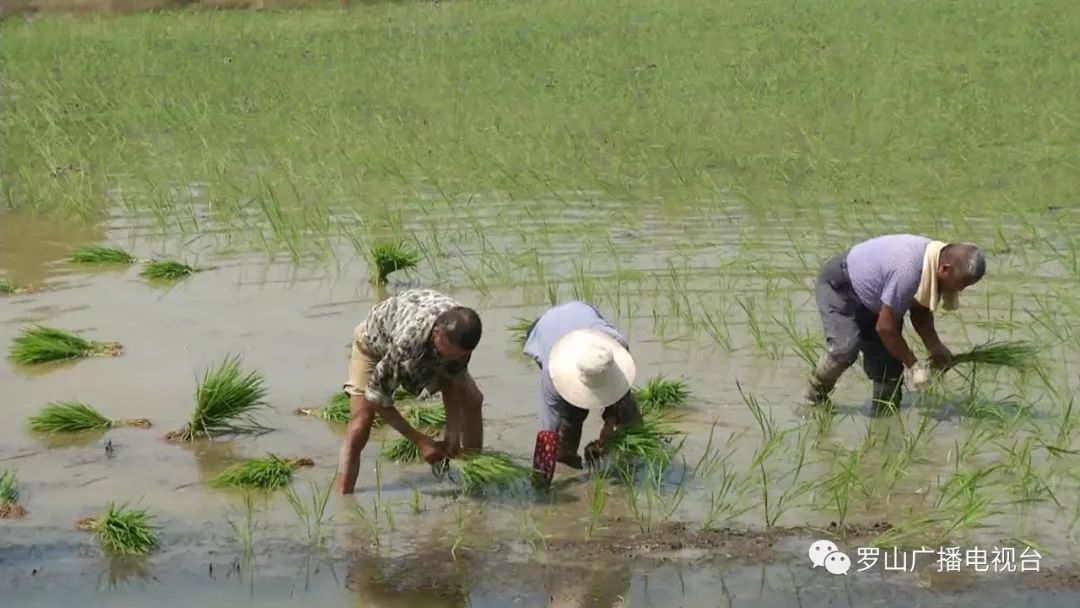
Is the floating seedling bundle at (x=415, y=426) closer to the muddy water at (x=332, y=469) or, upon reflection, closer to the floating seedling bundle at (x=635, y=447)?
the muddy water at (x=332, y=469)

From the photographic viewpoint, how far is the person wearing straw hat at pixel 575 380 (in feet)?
15.8

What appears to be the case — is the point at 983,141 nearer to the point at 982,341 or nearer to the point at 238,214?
the point at 982,341

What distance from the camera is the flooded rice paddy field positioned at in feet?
15.0

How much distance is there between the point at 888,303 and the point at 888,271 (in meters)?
0.13

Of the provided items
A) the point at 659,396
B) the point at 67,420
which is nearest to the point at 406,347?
the point at 659,396

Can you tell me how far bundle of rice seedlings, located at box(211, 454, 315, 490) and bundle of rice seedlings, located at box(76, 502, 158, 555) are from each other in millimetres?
450

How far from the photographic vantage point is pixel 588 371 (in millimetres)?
4750

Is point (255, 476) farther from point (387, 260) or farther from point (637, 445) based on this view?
point (387, 260)

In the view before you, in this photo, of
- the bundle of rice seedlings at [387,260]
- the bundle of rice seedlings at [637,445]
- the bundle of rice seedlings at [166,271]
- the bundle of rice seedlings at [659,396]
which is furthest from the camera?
the bundle of rice seedlings at [166,271]

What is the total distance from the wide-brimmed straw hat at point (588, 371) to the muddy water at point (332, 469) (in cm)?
39

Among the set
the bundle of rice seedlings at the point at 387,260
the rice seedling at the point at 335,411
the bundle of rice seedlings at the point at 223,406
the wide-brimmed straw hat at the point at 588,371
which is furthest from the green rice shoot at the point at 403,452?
the bundle of rice seedlings at the point at 387,260

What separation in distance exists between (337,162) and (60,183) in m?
1.79

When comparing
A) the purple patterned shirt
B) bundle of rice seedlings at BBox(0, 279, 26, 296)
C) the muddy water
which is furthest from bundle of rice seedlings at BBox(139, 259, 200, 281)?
the purple patterned shirt

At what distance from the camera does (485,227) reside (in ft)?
27.7
